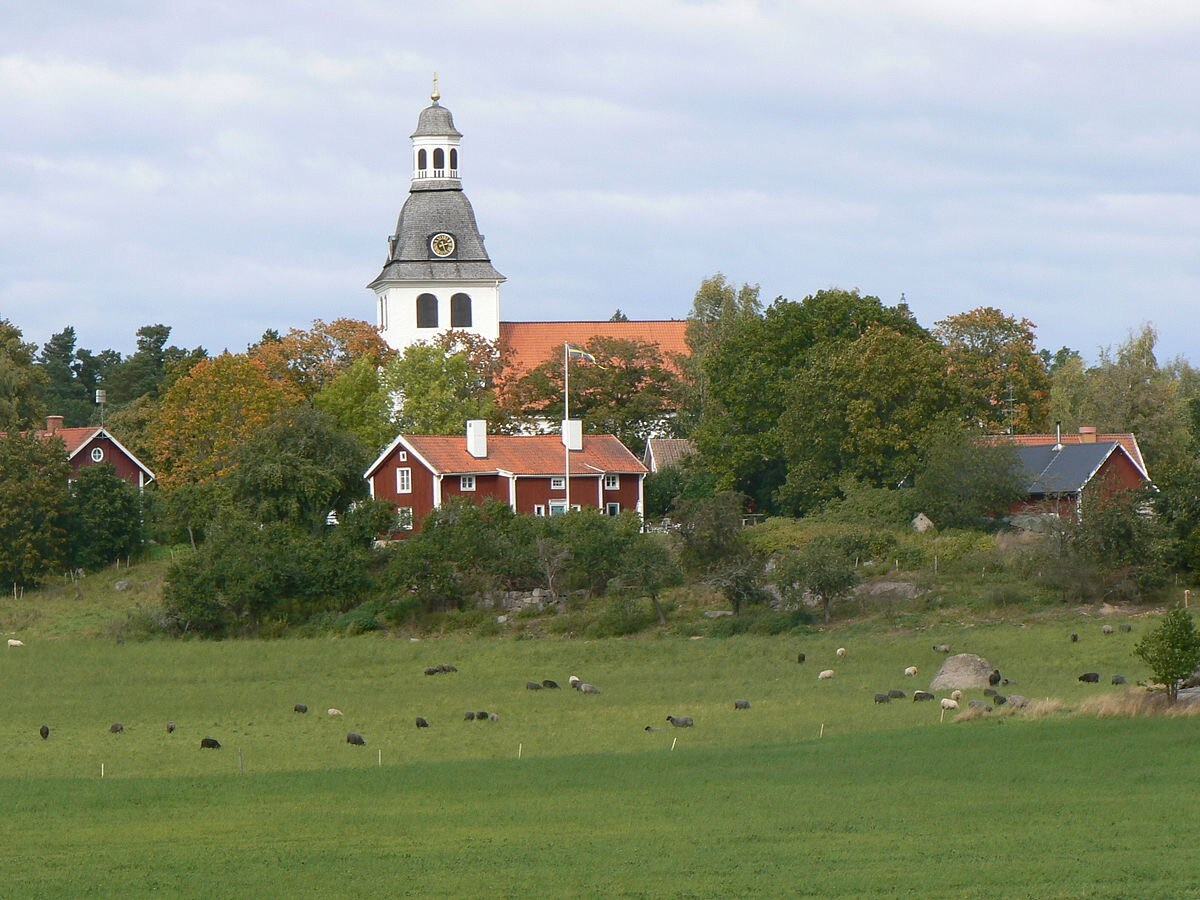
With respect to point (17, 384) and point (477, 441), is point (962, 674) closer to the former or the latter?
point (477, 441)

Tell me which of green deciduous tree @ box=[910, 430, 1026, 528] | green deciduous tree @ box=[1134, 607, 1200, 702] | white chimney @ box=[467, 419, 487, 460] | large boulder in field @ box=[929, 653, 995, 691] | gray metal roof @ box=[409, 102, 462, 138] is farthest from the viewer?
gray metal roof @ box=[409, 102, 462, 138]

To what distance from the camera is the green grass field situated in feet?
70.7

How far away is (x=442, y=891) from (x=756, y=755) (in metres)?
11.9

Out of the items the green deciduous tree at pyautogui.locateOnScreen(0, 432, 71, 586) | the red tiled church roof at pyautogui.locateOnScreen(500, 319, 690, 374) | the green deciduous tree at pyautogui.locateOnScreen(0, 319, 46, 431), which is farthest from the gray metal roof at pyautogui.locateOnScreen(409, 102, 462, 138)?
the green deciduous tree at pyautogui.locateOnScreen(0, 432, 71, 586)

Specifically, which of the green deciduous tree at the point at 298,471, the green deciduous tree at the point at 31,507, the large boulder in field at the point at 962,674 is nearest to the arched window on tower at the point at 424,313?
the green deciduous tree at the point at 298,471

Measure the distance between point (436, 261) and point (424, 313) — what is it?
11.6 ft

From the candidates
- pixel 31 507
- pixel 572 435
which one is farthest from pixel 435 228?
pixel 31 507

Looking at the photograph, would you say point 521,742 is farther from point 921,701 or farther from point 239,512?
point 239,512

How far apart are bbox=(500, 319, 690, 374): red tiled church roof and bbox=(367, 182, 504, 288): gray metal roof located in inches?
198

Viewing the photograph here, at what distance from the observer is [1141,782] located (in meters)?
27.2

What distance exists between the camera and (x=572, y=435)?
76.8 metres

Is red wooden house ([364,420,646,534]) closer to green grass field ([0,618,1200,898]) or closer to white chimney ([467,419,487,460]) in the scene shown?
white chimney ([467,419,487,460])

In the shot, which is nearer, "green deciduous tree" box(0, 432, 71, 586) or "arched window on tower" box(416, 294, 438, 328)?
"green deciduous tree" box(0, 432, 71, 586)

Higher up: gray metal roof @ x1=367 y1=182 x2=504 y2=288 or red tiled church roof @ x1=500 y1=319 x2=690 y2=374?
gray metal roof @ x1=367 y1=182 x2=504 y2=288
